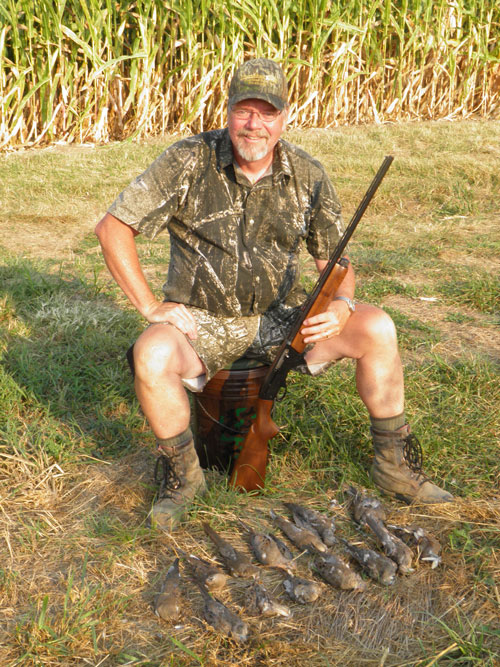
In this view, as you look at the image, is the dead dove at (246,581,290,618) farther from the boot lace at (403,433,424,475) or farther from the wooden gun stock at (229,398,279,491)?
the boot lace at (403,433,424,475)

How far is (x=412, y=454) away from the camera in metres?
3.60

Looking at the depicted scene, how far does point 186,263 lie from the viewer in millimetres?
3627

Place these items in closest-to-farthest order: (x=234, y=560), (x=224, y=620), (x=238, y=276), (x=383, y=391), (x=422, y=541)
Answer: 1. (x=224, y=620)
2. (x=234, y=560)
3. (x=422, y=541)
4. (x=383, y=391)
5. (x=238, y=276)

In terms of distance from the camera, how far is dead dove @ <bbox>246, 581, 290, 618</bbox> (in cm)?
272

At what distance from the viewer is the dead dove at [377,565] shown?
116 inches

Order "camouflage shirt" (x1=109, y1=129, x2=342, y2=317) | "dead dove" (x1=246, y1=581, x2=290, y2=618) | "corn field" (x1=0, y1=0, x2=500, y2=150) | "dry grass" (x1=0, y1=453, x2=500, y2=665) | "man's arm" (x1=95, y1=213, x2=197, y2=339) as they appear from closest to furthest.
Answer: "dry grass" (x1=0, y1=453, x2=500, y2=665) < "dead dove" (x1=246, y1=581, x2=290, y2=618) < "man's arm" (x1=95, y1=213, x2=197, y2=339) < "camouflage shirt" (x1=109, y1=129, x2=342, y2=317) < "corn field" (x1=0, y1=0, x2=500, y2=150)

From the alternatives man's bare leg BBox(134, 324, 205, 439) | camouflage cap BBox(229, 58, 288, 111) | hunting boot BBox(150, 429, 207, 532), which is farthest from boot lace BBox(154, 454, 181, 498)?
camouflage cap BBox(229, 58, 288, 111)

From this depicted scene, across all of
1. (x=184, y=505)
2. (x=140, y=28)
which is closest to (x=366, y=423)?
(x=184, y=505)

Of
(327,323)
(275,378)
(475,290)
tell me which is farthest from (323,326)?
(475,290)

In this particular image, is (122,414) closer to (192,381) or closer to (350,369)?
(192,381)

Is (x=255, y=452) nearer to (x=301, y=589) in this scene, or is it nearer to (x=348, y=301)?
(x=301, y=589)

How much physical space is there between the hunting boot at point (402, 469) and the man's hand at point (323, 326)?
2.05ft

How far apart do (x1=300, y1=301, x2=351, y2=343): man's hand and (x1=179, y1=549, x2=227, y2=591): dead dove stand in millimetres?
1148

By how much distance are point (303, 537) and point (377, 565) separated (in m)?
0.37
